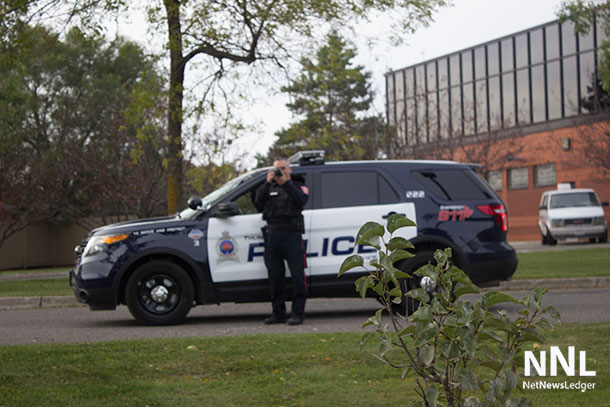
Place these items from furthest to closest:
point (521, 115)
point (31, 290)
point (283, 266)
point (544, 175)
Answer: point (521, 115) → point (544, 175) → point (31, 290) → point (283, 266)

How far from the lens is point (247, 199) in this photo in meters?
10.6

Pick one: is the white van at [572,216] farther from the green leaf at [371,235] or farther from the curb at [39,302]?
the green leaf at [371,235]

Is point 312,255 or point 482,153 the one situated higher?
point 482,153

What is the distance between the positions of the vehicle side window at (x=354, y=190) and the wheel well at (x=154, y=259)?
1.79 meters

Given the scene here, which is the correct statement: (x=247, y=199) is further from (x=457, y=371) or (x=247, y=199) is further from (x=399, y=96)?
(x=399, y=96)

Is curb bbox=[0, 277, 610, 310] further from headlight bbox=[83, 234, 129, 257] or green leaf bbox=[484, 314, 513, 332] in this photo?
green leaf bbox=[484, 314, 513, 332]

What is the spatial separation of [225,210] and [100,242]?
5.02ft

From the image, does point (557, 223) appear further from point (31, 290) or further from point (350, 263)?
point (350, 263)

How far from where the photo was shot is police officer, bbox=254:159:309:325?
32.2 ft

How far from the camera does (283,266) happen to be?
997 cm

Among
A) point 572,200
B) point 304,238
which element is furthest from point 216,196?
point 572,200

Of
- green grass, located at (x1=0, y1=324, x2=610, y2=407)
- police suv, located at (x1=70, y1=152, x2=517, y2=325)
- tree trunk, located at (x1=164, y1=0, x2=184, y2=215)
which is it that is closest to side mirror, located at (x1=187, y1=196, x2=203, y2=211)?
police suv, located at (x1=70, y1=152, x2=517, y2=325)

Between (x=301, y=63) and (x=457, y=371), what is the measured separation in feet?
50.1

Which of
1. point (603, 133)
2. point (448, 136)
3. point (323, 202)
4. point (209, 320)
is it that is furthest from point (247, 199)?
point (448, 136)
